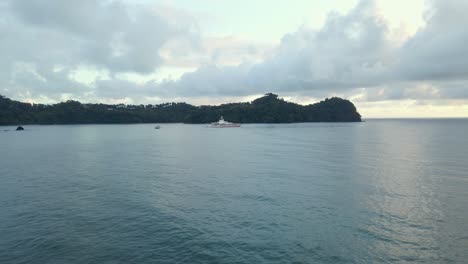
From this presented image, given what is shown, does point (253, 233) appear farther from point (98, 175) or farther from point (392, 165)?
point (392, 165)

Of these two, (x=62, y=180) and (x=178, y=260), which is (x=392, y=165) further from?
(x=62, y=180)

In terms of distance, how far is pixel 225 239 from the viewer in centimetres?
2358

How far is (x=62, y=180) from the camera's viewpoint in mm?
45688

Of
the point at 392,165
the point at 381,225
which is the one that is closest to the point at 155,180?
the point at 381,225

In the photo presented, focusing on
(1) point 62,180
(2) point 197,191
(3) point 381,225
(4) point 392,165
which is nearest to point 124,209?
(2) point 197,191

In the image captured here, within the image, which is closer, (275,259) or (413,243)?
(275,259)

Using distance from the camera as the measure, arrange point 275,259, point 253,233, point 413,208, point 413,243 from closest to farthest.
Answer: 1. point 275,259
2. point 413,243
3. point 253,233
4. point 413,208

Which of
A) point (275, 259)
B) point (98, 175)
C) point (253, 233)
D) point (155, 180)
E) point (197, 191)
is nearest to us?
point (275, 259)

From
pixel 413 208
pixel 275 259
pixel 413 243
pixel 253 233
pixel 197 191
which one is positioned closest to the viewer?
pixel 275 259

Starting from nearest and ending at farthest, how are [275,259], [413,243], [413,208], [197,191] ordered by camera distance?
[275,259]
[413,243]
[413,208]
[197,191]

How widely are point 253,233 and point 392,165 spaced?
42031 millimetres

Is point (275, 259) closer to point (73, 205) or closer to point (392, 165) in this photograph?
point (73, 205)

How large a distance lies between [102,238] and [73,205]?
10.7 m

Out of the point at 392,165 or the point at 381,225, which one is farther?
the point at 392,165
